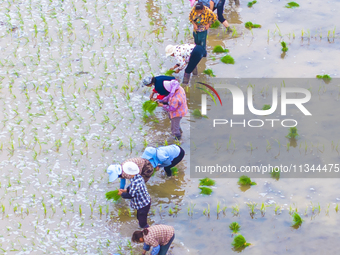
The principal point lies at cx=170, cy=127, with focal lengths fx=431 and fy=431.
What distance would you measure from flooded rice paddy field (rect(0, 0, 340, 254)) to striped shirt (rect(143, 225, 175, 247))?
0.46m

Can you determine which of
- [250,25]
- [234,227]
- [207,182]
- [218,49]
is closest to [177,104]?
[207,182]

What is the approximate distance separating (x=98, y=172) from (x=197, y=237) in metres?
1.91

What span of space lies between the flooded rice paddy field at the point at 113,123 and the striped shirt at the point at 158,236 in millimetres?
456

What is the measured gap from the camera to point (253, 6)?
10969 mm

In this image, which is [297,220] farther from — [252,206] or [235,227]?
[235,227]

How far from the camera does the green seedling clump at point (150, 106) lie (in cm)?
734

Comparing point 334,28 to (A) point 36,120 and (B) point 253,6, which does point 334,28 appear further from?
(A) point 36,120

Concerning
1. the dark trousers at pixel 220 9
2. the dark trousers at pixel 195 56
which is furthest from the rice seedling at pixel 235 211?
the dark trousers at pixel 220 9

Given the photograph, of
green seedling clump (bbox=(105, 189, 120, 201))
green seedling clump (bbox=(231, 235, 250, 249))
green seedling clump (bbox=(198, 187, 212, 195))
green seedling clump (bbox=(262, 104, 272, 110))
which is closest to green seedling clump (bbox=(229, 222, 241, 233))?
green seedling clump (bbox=(231, 235, 250, 249))

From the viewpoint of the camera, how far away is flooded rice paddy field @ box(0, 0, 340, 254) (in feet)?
18.6

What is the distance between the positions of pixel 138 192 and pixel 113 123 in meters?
2.39

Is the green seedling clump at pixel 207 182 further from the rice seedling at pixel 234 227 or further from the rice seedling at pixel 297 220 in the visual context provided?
the rice seedling at pixel 297 220

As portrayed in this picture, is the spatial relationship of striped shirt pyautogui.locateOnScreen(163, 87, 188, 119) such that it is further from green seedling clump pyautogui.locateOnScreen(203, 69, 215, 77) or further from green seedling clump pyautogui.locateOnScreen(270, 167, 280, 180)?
green seedling clump pyautogui.locateOnScreen(203, 69, 215, 77)

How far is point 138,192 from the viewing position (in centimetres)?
544
